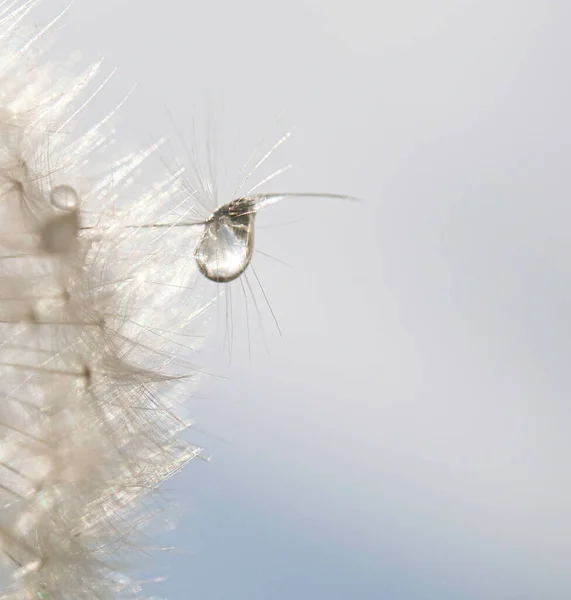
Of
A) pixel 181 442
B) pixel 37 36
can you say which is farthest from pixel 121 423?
pixel 37 36

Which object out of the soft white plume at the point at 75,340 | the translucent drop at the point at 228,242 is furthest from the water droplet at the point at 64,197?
the translucent drop at the point at 228,242

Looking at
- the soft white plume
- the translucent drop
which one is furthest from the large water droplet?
the translucent drop

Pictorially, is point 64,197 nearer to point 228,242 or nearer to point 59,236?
point 59,236

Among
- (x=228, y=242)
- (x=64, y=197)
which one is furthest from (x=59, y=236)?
(x=228, y=242)

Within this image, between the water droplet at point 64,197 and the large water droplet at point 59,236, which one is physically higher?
the water droplet at point 64,197

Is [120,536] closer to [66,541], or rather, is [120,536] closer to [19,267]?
[66,541]

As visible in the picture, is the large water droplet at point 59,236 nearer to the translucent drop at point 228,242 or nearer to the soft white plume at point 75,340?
the soft white plume at point 75,340

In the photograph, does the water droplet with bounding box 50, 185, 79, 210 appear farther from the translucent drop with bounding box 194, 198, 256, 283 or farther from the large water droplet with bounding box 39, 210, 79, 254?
the translucent drop with bounding box 194, 198, 256, 283
